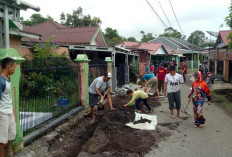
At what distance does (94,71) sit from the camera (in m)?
10.3

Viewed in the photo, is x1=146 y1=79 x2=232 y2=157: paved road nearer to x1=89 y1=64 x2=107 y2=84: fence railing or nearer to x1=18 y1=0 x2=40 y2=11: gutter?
x1=89 y1=64 x2=107 y2=84: fence railing

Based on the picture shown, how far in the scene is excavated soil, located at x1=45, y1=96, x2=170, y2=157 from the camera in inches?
184

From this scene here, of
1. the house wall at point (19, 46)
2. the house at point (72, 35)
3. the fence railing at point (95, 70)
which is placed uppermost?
the house at point (72, 35)

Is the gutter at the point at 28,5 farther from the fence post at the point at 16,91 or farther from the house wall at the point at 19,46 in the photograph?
the house wall at the point at 19,46

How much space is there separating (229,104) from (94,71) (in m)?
5.95

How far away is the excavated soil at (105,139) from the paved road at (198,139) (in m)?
0.29

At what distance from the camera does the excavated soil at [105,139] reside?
15.3ft

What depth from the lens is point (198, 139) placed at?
553 cm

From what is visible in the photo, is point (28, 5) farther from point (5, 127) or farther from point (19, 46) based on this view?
point (19, 46)

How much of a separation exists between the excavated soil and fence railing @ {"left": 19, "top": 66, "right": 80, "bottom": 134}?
25.3 inches

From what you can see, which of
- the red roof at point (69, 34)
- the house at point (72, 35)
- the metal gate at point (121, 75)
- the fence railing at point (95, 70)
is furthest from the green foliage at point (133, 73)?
the fence railing at point (95, 70)

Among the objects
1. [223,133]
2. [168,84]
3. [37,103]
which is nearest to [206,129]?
[223,133]

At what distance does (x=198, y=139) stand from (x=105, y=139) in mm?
2216

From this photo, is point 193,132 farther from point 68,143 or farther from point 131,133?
point 68,143
